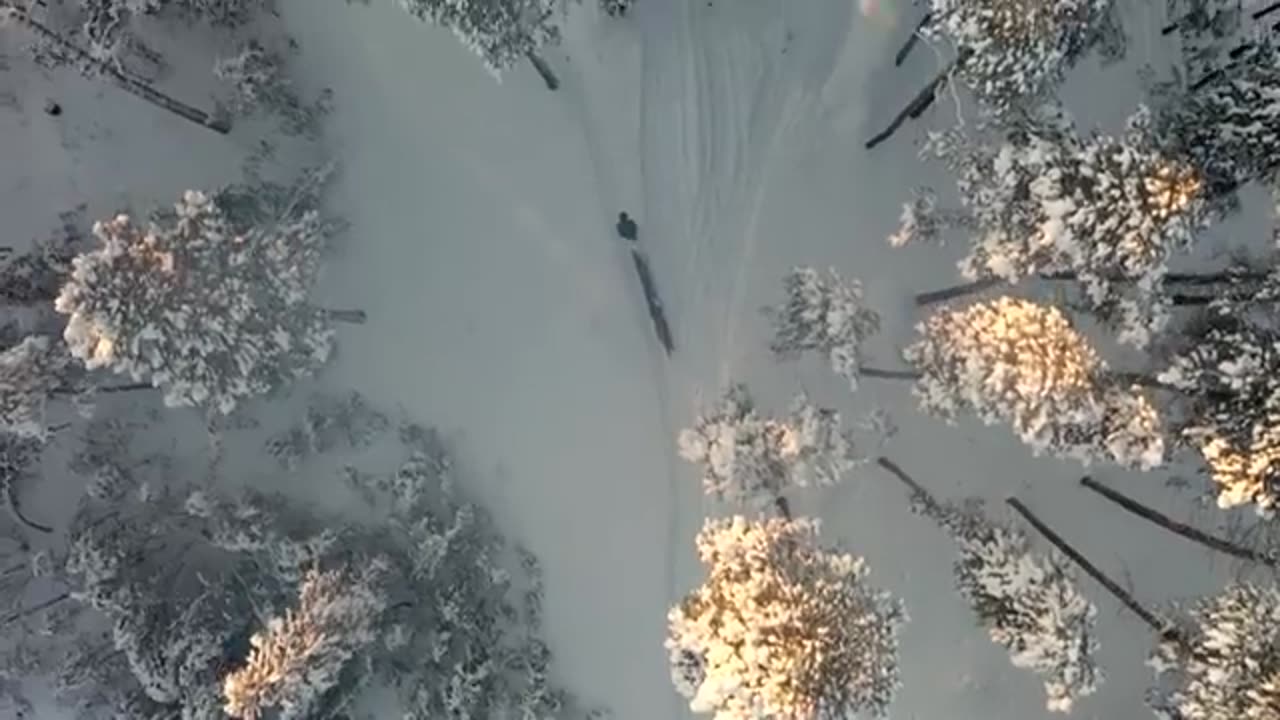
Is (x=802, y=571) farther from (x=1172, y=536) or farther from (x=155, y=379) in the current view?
(x=155, y=379)

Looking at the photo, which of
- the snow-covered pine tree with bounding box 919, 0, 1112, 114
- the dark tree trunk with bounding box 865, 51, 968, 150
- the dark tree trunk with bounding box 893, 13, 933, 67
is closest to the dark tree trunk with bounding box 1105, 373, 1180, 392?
the snow-covered pine tree with bounding box 919, 0, 1112, 114

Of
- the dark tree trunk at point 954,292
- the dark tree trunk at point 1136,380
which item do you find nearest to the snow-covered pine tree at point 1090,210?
the dark tree trunk at point 1136,380

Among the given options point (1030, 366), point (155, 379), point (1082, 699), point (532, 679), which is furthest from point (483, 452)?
point (1082, 699)

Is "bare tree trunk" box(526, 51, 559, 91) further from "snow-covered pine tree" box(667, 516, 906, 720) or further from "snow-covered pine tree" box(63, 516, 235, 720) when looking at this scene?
"snow-covered pine tree" box(63, 516, 235, 720)

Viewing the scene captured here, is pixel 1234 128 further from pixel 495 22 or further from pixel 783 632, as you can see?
pixel 495 22

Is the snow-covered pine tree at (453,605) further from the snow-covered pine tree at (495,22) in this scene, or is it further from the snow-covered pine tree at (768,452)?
the snow-covered pine tree at (495,22)

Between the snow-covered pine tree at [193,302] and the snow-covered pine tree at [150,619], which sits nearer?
the snow-covered pine tree at [193,302]
